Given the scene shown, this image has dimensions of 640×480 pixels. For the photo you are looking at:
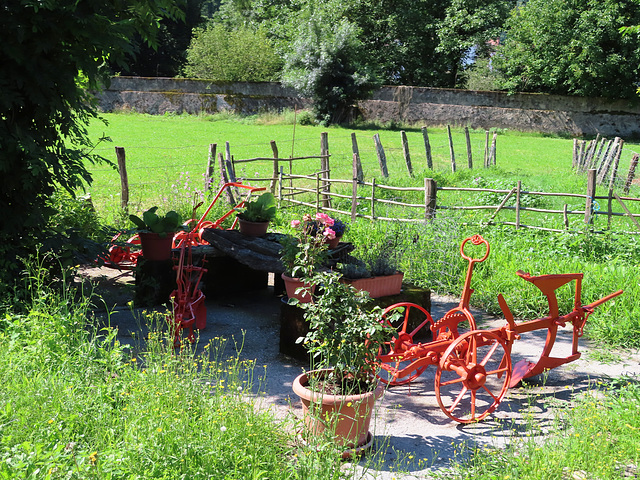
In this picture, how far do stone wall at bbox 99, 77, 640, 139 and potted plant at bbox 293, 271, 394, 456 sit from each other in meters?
27.1

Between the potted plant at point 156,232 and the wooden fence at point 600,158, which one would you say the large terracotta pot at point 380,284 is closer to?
the potted plant at point 156,232

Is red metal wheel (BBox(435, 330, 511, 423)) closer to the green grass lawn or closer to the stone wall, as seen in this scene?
the green grass lawn

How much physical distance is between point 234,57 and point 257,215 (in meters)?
30.8

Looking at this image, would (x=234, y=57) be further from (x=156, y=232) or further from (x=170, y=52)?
(x=156, y=232)

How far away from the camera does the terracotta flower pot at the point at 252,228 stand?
656 centimetres

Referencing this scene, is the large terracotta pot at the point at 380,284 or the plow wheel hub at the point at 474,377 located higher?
the large terracotta pot at the point at 380,284

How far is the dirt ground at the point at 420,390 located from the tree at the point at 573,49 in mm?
27793

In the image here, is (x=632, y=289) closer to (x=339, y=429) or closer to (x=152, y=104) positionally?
(x=339, y=429)

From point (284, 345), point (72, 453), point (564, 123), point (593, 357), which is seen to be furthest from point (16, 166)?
point (564, 123)

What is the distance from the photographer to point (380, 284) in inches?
220

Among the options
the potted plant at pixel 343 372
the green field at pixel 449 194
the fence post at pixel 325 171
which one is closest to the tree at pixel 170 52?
the green field at pixel 449 194

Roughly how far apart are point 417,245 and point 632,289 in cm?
247

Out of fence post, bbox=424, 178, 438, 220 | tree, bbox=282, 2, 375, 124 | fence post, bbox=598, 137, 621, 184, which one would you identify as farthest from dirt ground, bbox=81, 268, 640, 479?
tree, bbox=282, 2, 375, 124

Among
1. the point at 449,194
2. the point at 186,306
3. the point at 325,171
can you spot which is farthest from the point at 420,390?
the point at 449,194
